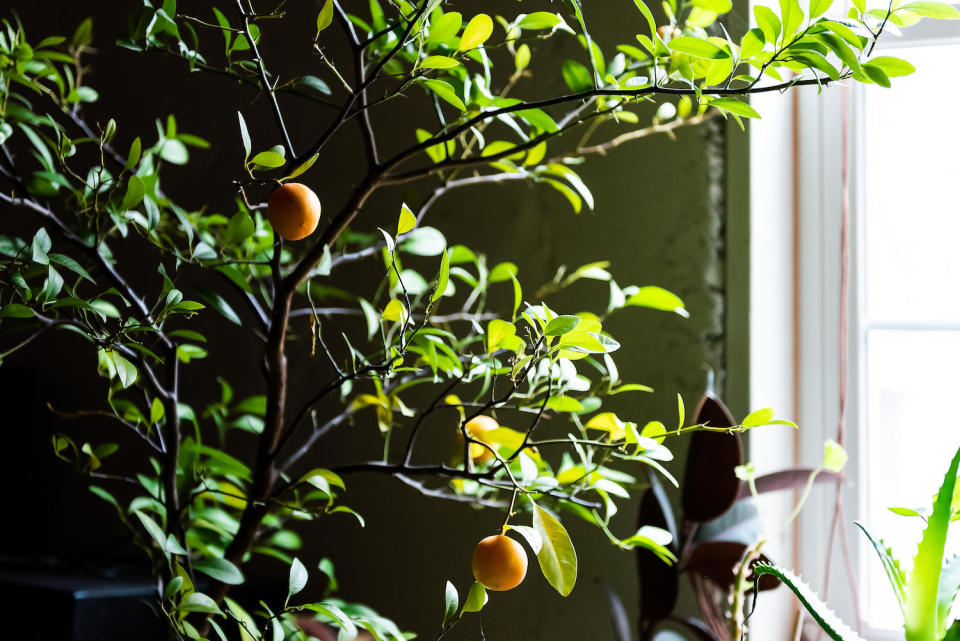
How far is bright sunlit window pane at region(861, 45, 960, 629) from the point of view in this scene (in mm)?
1319

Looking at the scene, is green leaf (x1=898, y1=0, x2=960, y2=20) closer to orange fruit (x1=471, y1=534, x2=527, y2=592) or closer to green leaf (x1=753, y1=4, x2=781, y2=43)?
green leaf (x1=753, y1=4, x2=781, y2=43)

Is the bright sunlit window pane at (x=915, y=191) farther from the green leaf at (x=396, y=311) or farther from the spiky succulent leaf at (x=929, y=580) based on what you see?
the green leaf at (x=396, y=311)

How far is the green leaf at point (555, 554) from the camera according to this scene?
26.5 inches

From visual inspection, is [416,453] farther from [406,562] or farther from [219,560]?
[219,560]

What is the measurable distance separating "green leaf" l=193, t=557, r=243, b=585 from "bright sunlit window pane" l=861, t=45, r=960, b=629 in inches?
38.4

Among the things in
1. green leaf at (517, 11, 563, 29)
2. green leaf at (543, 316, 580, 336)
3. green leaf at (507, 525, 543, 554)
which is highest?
green leaf at (517, 11, 563, 29)

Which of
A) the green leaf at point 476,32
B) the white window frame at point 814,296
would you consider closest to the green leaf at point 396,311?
the green leaf at point 476,32

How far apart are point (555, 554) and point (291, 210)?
354 mm

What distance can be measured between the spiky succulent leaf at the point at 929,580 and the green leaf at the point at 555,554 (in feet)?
0.91

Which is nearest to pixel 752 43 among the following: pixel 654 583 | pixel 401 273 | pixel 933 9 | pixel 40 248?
pixel 933 9

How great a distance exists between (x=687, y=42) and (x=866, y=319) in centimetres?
84

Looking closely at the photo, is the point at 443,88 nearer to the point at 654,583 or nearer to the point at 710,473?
the point at 710,473

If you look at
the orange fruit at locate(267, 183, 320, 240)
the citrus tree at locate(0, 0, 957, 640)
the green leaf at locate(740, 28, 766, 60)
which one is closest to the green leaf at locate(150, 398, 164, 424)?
the citrus tree at locate(0, 0, 957, 640)

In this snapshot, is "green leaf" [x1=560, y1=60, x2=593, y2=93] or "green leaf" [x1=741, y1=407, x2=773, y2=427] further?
"green leaf" [x1=560, y1=60, x2=593, y2=93]
